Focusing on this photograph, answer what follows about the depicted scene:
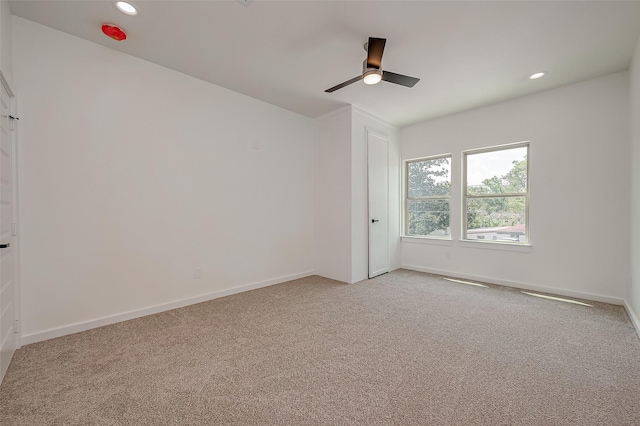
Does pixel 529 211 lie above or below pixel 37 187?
below

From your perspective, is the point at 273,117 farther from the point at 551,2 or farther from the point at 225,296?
the point at 551,2

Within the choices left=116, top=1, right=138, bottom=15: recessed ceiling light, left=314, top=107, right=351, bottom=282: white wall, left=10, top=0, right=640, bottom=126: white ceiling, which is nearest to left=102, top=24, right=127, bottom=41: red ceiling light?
left=10, top=0, right=640, bottom=126: white ceiling

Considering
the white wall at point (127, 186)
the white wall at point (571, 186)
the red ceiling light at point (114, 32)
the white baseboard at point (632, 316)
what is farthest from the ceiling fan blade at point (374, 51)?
the white baseboard at point (632, 316)

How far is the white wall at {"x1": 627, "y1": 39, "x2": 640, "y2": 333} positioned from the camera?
262 centimetres

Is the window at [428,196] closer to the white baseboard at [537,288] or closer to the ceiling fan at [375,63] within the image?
the white baseboard at [537,288]

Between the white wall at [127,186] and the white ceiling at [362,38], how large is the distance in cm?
33

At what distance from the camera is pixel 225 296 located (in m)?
3.57

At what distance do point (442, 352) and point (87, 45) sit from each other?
4298 millimetres

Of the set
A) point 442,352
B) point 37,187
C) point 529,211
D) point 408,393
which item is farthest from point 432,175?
point 37,187

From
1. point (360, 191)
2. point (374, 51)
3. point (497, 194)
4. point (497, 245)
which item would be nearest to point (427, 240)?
point (497, 245)

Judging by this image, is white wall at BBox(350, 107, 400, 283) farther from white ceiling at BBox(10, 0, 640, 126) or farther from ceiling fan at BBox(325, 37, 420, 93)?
ceiling fan at BBox(325, 37, 420, 93)

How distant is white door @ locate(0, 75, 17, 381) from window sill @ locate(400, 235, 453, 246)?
511 centimetres

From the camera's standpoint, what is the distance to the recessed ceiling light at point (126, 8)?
2148mm

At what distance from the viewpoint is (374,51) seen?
2.35 m
